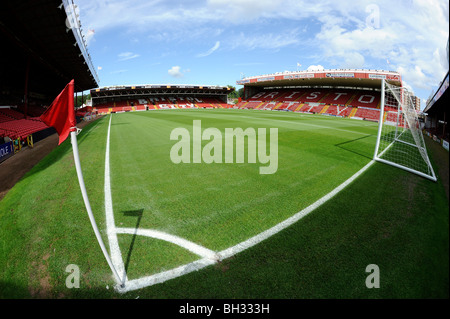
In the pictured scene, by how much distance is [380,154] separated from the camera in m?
9.48

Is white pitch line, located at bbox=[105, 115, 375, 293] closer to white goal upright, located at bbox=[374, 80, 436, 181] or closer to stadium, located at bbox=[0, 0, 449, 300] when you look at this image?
stadium, located at bbox=[0, 0, 449, 300]

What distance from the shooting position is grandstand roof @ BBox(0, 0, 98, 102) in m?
12.0

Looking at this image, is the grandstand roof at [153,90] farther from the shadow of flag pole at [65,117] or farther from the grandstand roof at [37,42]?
the shadow of flag pole at [65,117]

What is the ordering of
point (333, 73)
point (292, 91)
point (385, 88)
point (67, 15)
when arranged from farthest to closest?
point (292, 91), point (333, 73), point (67, 15), point (385, 88)

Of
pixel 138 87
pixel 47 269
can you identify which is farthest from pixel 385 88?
pixel 138 87

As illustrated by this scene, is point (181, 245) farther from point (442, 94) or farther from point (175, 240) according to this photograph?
point (442, 94)

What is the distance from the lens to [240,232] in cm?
387

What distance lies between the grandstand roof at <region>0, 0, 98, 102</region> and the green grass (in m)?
11.5

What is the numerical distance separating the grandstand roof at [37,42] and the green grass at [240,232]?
1154 cm

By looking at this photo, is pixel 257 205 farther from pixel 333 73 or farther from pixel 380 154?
pixel 333 73

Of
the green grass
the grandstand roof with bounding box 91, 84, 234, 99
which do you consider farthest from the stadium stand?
the green grass

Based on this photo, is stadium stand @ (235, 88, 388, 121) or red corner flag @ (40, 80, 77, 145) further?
stadium stand @ (235, 88, 388, 121)

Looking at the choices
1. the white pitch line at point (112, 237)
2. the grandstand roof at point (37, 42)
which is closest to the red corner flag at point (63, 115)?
the white pitch line at point (112, 237)
